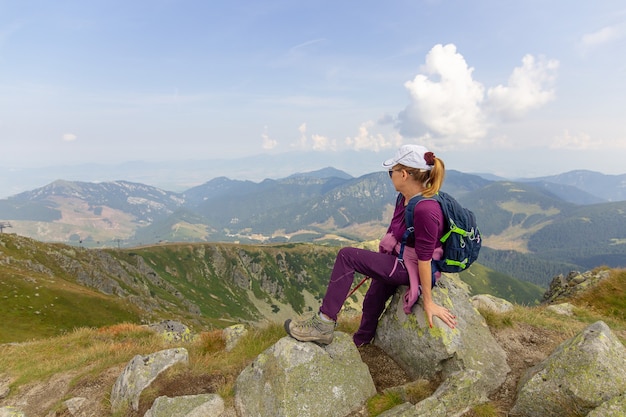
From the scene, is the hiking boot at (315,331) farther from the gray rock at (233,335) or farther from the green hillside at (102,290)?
the gray rock at (233,335)

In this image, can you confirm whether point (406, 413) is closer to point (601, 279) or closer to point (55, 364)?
point (55, 364)

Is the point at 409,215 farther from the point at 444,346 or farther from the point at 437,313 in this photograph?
the point at 444,346

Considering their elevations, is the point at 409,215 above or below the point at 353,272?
above

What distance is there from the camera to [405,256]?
7.69 metres

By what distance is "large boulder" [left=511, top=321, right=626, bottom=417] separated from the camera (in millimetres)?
5715

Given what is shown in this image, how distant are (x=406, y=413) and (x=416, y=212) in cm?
397

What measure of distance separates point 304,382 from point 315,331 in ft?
3.90

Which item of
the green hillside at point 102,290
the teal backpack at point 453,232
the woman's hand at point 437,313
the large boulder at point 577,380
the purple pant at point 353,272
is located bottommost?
the green hillside at point 102,290

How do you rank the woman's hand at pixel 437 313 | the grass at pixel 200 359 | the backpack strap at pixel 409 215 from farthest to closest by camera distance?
the grass at pixel 200 359 < the woman's hand at pixel 437 313 < the backpack strap at pixel 409 215

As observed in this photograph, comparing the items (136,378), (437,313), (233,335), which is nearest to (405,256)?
(437,313)

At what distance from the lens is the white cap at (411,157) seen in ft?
23.5

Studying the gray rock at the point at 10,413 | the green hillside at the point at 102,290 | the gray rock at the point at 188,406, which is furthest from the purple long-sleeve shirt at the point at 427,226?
the gray rock at the point at 10,413

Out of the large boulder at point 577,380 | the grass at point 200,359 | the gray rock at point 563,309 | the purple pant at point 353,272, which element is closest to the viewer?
the large boulder at point 577,380

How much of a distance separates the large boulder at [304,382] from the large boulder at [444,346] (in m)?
1.35
